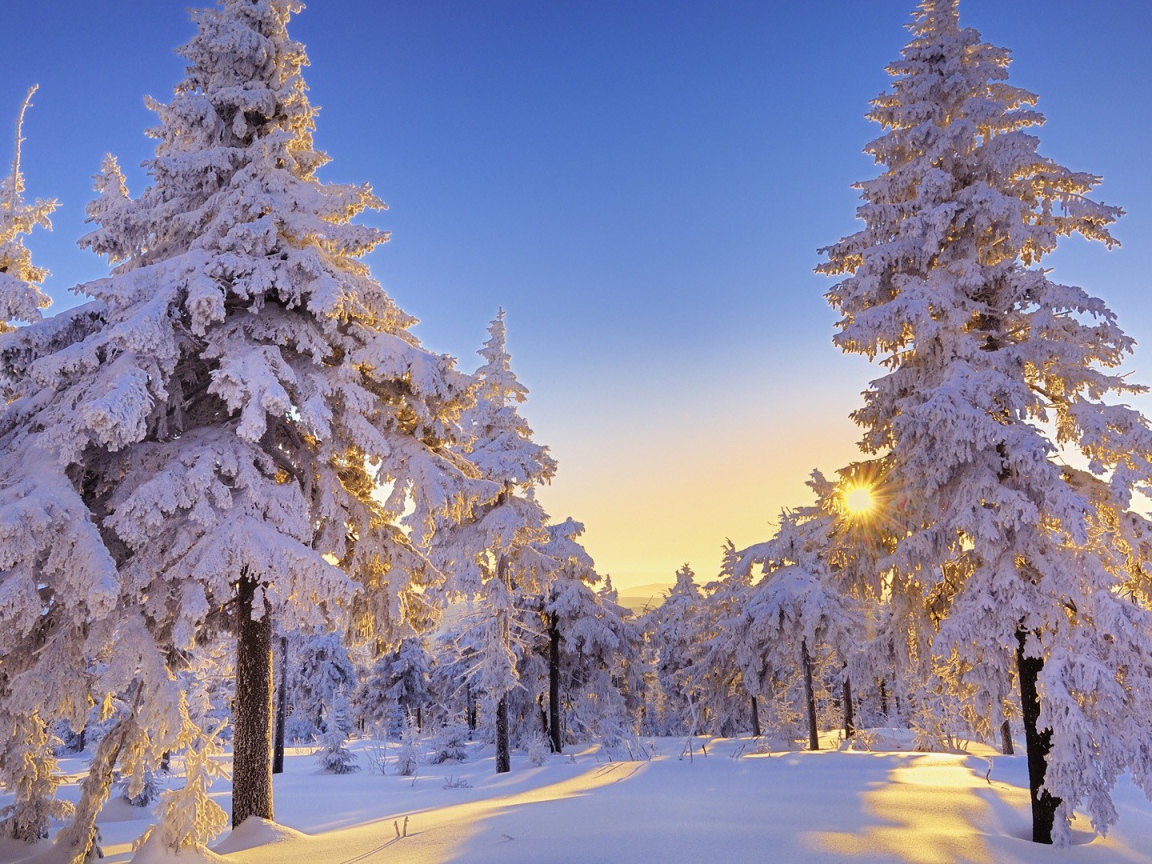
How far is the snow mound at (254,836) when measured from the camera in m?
8.57

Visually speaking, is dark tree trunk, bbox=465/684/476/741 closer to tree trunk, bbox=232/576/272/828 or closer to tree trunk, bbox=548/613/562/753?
tree trunk, bbox=548/613/562/753

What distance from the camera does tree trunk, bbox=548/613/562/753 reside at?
25062 mm

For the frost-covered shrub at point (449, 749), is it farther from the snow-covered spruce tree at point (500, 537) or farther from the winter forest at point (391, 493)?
the winter forest at point (391, 493)

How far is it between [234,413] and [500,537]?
1064 cm

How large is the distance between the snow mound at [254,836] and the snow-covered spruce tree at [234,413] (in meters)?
0.24

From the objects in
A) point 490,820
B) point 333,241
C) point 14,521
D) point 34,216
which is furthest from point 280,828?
point 34,216

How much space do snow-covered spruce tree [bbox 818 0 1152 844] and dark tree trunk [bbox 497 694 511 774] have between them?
13.7 metres

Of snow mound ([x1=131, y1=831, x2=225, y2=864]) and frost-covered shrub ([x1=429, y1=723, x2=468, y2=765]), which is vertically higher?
snow mound ([x1=131, y1=831, x2=225, y2=864])

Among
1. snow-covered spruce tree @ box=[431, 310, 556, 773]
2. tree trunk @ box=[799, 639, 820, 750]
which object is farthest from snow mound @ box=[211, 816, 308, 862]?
tree trunk @ box=[799, 639, 820, 750]

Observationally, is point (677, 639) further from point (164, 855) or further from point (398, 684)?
point (164, 855)

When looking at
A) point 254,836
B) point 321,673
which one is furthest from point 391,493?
point 321,673

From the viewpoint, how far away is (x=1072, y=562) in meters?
9.24

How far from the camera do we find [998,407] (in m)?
10.0

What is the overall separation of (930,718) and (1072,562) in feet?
76.6
